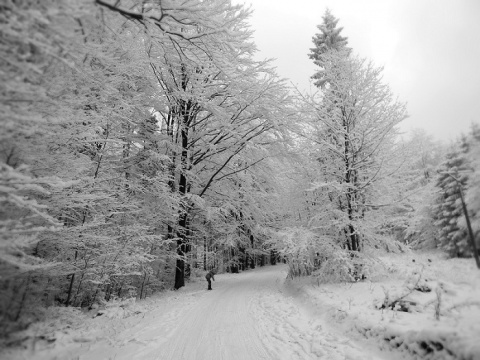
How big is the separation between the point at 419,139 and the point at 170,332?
8.89 metres

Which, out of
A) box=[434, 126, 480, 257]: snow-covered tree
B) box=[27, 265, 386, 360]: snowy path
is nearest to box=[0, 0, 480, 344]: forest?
box=[434, 126, 480, 257]: snow-covered tree

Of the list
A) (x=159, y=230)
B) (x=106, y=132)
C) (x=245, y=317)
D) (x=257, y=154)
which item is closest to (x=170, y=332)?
(x=245, y=317)

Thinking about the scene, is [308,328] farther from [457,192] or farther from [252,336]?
[457,192]

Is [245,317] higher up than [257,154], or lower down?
lower down

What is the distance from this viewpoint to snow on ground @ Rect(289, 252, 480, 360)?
2.94 meters

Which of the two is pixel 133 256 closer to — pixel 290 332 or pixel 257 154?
pixel 290 332

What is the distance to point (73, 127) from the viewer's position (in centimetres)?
391

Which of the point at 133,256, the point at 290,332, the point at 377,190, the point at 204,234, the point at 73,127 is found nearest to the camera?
the point at 73,127

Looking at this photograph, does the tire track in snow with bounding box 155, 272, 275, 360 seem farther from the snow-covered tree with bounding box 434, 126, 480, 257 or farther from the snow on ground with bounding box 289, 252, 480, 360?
the snow-covered tree with bounding box 434, 126, 480, 257

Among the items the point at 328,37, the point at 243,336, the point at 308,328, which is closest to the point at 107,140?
the point at 243,336

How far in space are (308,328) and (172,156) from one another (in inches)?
322

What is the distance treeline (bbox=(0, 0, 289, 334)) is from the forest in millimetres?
36

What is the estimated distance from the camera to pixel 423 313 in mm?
4125

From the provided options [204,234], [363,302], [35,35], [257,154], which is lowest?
[363,302]
